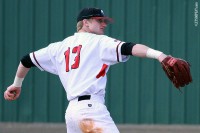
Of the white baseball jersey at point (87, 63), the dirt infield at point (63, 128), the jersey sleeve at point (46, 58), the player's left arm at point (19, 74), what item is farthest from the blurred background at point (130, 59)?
the white baseball jersey at point (87, 63)

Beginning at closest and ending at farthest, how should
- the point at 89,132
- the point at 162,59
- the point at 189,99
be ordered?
the point at 162,59
the point at 89,132
the point at 189,99

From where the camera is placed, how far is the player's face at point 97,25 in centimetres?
619

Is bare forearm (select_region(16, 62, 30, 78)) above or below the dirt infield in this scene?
above

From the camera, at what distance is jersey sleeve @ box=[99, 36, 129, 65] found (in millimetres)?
5730

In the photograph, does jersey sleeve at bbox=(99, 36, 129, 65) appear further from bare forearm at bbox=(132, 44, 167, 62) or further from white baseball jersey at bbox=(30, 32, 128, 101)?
bare forearm at bbox=(132, 44, 167, 62)

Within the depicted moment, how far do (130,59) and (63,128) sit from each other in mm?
1451

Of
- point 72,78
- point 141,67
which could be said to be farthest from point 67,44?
point 141,67

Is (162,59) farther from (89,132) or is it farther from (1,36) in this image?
(1,36)

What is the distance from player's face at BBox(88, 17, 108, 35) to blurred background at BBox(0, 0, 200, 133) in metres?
4.32

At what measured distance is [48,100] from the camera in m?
10.7

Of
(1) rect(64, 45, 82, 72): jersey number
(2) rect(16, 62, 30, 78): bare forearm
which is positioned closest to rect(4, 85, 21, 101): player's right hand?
(2) rect(16, 62, 30, 78): bare forearm

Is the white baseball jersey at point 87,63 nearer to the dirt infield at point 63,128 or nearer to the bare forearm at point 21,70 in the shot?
the bare forearm at point 21,70

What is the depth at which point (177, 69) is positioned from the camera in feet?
17.5

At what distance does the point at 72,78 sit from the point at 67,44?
0.34m
